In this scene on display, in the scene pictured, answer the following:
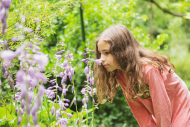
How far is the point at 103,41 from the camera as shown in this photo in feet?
5.95

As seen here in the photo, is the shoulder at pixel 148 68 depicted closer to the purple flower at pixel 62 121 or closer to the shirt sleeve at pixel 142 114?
the shirt sleeve at pixel 142 114

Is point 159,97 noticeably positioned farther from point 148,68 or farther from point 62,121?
point 62,121

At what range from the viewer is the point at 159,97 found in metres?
1.71

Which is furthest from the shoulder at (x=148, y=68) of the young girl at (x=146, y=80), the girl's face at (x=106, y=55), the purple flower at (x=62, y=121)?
the purple flower at (x=62, y=121)

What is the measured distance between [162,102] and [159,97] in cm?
6

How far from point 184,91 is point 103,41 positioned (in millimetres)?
998

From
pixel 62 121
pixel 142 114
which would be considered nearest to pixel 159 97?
pixel 142 114

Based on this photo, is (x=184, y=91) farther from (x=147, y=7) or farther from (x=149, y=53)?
(x=147, y=7)

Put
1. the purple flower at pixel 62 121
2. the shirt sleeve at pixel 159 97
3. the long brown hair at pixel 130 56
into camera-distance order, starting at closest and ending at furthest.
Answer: the purple flower at pixel 62 121 < the shirt sleeve at pixel 159 97 < the long brown hair at pixel 130 56

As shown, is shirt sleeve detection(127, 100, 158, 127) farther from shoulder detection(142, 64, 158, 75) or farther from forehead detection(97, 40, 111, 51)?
forehead detection(97, 40, 111, 51)

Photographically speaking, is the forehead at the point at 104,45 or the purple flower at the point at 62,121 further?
the forehead at the point at 104,45

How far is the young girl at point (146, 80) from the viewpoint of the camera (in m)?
1.74

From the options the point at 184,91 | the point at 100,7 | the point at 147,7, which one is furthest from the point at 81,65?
the point at 147,7

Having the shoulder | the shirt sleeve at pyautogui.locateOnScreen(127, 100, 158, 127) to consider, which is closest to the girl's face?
the shoulder
